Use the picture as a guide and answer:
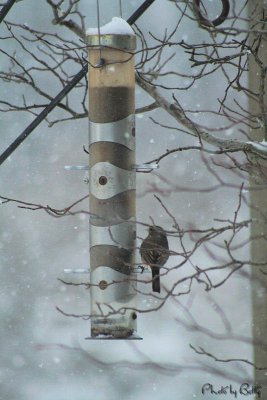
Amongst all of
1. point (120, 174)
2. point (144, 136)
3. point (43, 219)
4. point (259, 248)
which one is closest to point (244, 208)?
point (144, 136)

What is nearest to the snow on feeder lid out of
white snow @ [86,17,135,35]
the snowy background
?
white snow @ [86,17,135,35]

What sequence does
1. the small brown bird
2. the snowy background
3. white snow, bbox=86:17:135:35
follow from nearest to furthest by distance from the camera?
the small brown bird → white snow, bbox=86:17:135:35 → the snowy background

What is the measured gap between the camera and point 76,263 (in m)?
11.4

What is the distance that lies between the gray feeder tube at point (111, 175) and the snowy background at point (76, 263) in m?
7.37

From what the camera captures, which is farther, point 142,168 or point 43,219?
point 43,219

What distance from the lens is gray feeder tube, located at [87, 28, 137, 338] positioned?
358 centimetres

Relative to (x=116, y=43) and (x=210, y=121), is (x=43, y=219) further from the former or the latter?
(x=116, y=43)

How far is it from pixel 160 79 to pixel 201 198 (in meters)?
Answer: 1.56

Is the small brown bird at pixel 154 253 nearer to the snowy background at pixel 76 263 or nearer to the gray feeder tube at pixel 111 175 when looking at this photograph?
the gray feeder tube at pixel 111 175

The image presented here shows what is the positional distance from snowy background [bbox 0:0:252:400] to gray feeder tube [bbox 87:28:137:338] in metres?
7.37

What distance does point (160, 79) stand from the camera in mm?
11203

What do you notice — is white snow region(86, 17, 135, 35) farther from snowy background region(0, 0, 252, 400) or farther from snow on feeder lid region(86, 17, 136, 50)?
snowy background region(0, 0, 252, 400)

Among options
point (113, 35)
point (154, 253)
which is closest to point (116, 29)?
point (113, 35)

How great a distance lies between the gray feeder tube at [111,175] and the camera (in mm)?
3582
